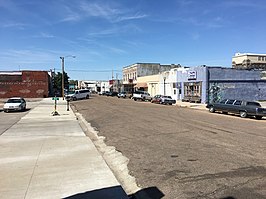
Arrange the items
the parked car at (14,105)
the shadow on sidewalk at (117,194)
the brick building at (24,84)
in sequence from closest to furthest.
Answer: the shadow on sidewalk at (117,194) → the parked car at (14,105) → the brick building at (24,84)

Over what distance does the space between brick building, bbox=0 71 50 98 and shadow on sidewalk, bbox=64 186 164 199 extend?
2788 inches

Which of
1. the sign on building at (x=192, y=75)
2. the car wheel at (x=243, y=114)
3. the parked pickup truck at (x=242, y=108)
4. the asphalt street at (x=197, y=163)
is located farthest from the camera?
the sign on building at (x=192, y=75)

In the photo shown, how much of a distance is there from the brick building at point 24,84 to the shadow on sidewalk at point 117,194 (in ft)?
232

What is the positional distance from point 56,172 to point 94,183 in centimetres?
141

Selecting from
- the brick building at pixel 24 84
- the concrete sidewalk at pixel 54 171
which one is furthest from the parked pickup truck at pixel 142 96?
the concrete sidewalk at pixel 54 171

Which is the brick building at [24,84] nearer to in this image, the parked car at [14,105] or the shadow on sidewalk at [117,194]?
the parked car at [14,105]

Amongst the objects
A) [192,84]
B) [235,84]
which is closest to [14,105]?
[192,84]

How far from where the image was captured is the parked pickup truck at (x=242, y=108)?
25875 mm

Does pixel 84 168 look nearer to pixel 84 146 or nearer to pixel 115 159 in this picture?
pixel 115 159

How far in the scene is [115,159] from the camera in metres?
9.45

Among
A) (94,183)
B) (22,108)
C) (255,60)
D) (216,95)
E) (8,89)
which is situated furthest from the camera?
(255,60)

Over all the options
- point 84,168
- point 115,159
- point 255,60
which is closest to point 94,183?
point 84,168

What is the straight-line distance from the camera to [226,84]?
4559cm

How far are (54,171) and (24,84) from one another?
69793 millimetres
